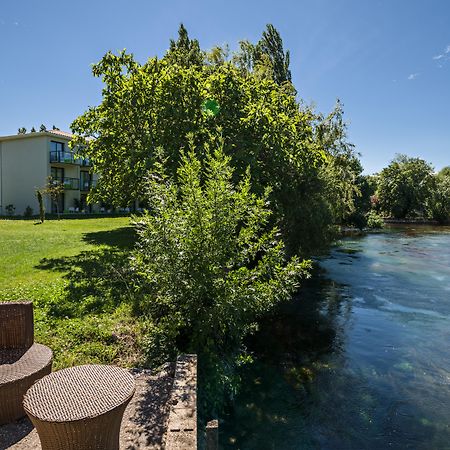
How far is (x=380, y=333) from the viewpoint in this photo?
462 inches

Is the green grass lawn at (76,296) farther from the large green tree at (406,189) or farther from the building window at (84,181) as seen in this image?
the large green tree at (406,189)

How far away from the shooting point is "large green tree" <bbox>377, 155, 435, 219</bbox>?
2153 inches

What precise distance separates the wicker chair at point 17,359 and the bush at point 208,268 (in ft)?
6.69

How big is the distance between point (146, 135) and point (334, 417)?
1066 centimetres

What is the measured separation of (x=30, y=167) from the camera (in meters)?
38.5

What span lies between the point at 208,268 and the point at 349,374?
4.78 metres

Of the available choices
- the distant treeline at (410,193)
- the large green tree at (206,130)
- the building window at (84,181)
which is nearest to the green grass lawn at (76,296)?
the large green tree at (206,130)

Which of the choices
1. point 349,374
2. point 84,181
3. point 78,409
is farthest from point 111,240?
point 84,181

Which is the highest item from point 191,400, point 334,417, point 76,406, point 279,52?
point 279,52

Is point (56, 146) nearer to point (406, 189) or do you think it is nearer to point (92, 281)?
point (92, 281)

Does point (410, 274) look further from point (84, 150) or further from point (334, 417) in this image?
point (84, 150)

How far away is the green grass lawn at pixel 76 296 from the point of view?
7160mm

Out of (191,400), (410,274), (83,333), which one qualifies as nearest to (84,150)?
(83,333)

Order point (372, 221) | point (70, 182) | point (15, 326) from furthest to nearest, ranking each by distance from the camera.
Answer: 1. point (372, 221)
2. point (70, 182)
3. point (15, 326)
